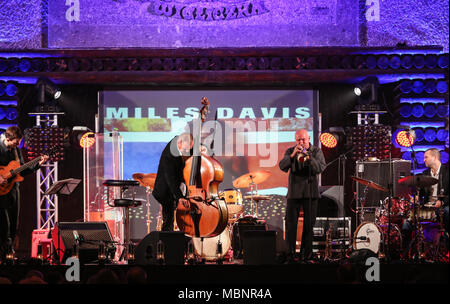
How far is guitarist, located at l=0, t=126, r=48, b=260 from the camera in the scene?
24.1 feet

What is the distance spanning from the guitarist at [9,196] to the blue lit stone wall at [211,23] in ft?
11.5

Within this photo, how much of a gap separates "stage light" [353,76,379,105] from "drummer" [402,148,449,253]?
2.27 meters

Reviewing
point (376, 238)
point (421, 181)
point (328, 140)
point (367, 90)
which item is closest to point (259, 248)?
point (421, 181)

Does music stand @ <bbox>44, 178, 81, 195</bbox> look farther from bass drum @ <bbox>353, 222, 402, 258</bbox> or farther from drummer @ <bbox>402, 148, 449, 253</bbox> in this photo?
drummer @ <bbox>402, 148, 449, 253</bbox>

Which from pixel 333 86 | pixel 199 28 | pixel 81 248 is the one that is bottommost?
pixel 81 248

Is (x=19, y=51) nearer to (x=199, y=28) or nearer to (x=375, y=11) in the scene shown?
(x=199, y=28)

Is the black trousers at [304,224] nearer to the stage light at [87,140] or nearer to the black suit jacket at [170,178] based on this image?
the black suit jacket at [170,178]

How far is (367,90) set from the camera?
1016cm

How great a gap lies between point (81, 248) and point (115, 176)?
3.22 metres

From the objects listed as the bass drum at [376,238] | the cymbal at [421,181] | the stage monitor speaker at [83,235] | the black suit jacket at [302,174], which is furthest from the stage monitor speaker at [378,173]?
the stage monitor speaker at [83,235]

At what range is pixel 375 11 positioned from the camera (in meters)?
10.7

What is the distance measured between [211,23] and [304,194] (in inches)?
186

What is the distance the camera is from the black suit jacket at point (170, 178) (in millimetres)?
6625
